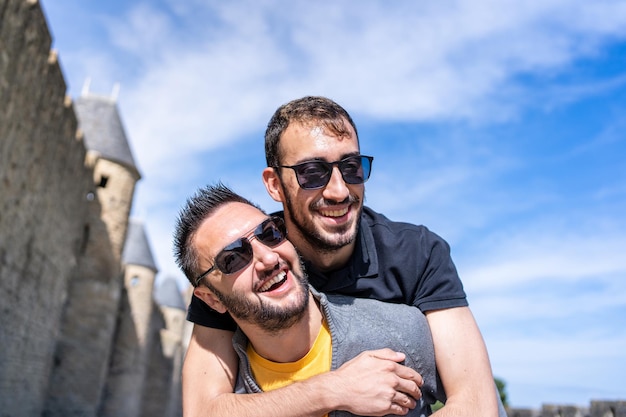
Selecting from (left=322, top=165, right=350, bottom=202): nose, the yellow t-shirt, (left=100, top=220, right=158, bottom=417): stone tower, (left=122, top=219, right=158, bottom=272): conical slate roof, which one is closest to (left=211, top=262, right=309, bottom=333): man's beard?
the yellow t-shirt

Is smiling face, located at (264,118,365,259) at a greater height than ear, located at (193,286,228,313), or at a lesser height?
greater

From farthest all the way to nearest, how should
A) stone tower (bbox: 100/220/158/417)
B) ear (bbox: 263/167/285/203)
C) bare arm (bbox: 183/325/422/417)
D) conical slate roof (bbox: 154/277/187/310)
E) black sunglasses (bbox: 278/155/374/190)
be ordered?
conical slate roof (bbox: 154/277/187/310)
stone tower (bbox: 100/220/158/417)
ear (bbox: 263/167/285/203)
black sunglasses (bbox: 278/155/374/190)
bare arm (bbox: 183/325/422/417)

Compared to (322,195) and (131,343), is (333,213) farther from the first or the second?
(131,343)

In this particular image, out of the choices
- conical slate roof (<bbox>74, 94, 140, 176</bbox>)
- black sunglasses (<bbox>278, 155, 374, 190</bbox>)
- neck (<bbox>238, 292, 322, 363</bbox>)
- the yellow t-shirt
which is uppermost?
conical slate roof (<bbox>74, 94, 140, 176</bbox>)

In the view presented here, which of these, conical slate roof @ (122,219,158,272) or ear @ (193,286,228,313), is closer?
ear @ (193,286,228,313)

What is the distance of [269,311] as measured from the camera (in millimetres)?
1921

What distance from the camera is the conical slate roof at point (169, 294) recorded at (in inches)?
1270

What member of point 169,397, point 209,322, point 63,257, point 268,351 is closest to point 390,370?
point 268,351

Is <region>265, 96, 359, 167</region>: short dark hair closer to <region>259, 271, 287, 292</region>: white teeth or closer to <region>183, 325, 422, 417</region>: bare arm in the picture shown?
<region>259, 271, 287, 292</region>: white teeth

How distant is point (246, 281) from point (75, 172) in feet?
45.2

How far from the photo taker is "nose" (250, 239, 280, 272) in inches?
77.4

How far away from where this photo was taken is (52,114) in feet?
39.2

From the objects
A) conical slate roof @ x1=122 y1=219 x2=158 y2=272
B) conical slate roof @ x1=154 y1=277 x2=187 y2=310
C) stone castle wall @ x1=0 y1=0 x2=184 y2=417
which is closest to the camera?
stone castle wall @ x1=0 y1=0 x2=184 y2=417

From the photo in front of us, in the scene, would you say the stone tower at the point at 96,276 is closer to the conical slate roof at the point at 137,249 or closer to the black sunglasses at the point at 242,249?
the conical slate roof at the point at 137,249
